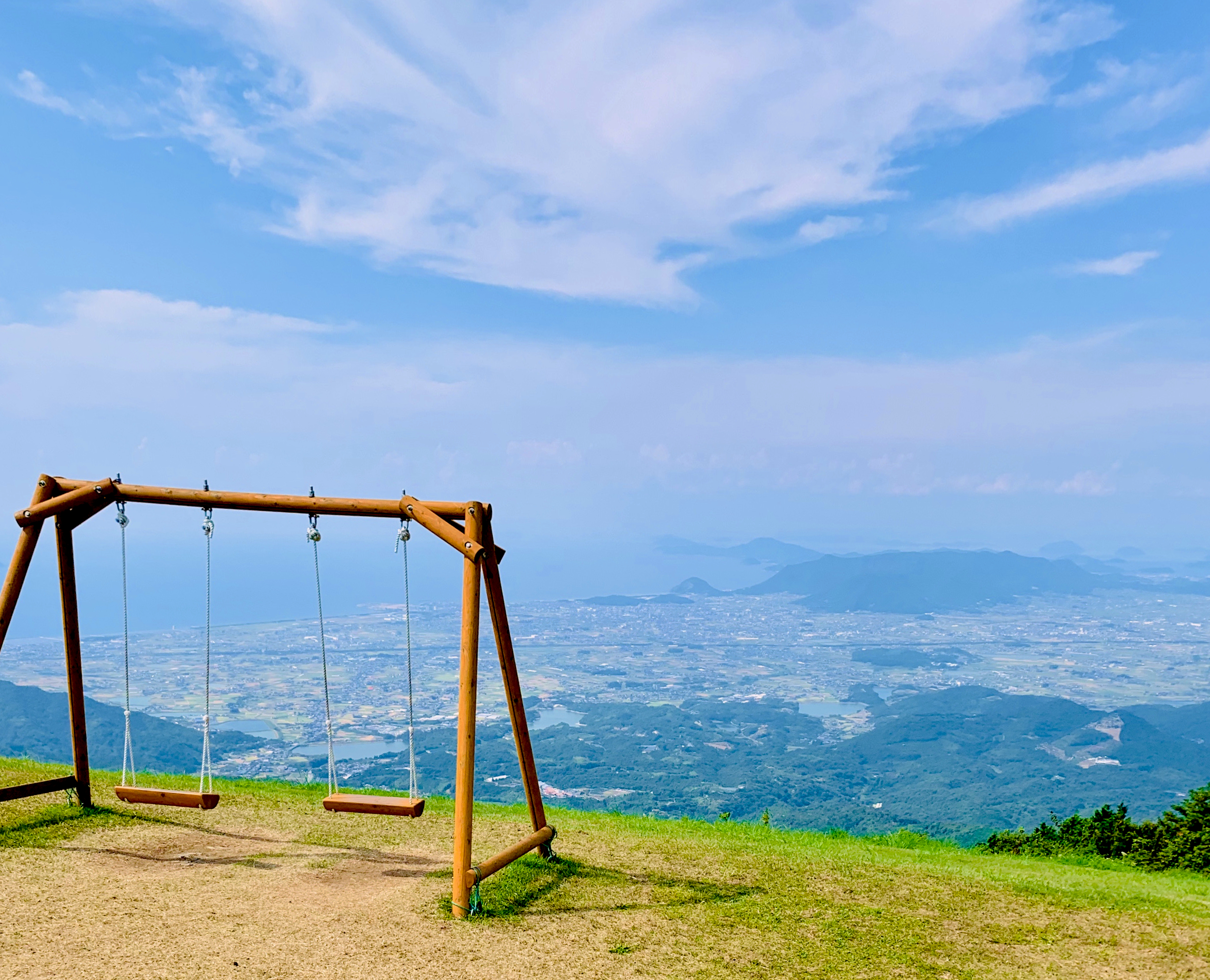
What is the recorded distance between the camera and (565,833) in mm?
11188

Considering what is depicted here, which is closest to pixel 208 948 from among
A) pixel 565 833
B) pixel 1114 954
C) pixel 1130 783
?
pixel 565 833

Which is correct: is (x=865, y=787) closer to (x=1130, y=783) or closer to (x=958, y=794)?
(x=958, y=794)

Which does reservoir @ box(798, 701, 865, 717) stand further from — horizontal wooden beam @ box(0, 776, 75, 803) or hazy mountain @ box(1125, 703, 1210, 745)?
horizontal wooden beam @ box(0, 776, 75, 803)

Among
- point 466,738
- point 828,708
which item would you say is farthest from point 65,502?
point 828,708

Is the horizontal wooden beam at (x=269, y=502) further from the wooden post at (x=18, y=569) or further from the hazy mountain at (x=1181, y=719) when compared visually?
the hazy mountain at (x=1181, y=719)

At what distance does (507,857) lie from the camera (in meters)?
8.81

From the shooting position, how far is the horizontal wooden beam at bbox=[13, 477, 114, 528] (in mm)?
→ 10133

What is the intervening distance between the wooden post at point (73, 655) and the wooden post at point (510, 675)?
5174 mm

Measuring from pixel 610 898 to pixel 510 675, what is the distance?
2441mm

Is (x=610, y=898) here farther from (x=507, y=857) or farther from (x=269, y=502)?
(x=269, y=502)

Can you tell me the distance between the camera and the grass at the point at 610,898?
23.7 ft

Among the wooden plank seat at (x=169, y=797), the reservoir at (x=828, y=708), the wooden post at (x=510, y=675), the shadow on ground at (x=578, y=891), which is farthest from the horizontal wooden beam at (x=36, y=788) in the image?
the reservoir at (x=828, y=708)

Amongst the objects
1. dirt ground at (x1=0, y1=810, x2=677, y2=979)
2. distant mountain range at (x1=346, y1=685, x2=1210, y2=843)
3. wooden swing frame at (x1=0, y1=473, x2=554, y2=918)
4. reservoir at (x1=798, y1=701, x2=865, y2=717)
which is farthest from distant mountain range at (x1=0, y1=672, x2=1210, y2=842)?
dirt ground at (x1=0, y1=810, x2=677, y2=979)

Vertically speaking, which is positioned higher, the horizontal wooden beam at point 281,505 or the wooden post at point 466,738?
the horizontal wooden beam at point 281,505
